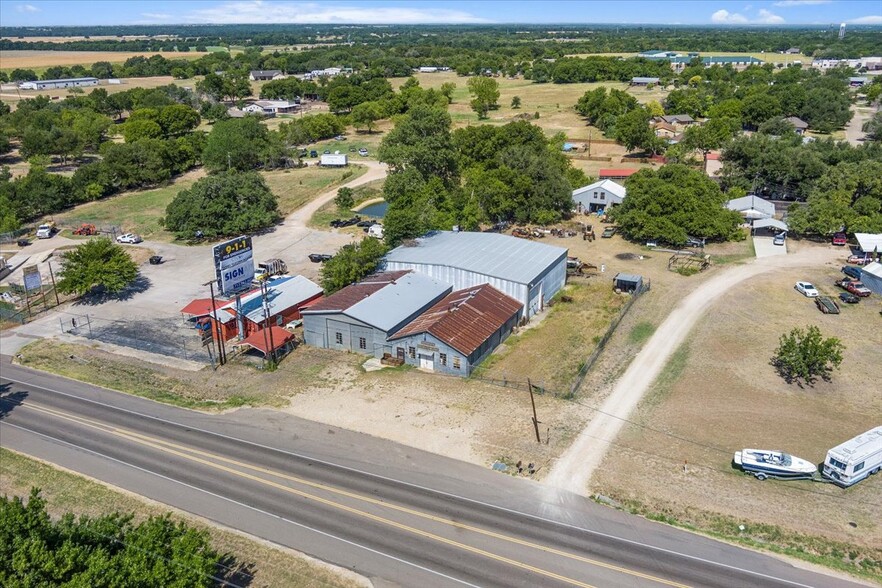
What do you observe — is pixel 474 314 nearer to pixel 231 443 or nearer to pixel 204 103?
pixel 231 443

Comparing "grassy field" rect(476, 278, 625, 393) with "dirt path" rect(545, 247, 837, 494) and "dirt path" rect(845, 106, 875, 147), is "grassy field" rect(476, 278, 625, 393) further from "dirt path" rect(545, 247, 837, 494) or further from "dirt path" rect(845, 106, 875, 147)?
"dirt path" rect(845, 106, 875, 147)

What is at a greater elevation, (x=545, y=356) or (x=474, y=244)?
(x=474, y=244)

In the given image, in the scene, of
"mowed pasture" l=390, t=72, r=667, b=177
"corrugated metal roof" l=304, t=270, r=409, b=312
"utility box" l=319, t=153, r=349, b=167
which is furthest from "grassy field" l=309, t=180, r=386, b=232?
"mowed pasture" l=390, t=72, r=667, b=177

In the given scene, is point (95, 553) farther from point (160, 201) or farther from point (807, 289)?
point (160, 201)

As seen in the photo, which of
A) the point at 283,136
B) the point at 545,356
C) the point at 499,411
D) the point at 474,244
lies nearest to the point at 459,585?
the point at 499,411

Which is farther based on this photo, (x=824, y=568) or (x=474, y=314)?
(x=474, y=314)

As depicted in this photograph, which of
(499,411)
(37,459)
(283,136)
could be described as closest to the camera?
(37,459)
